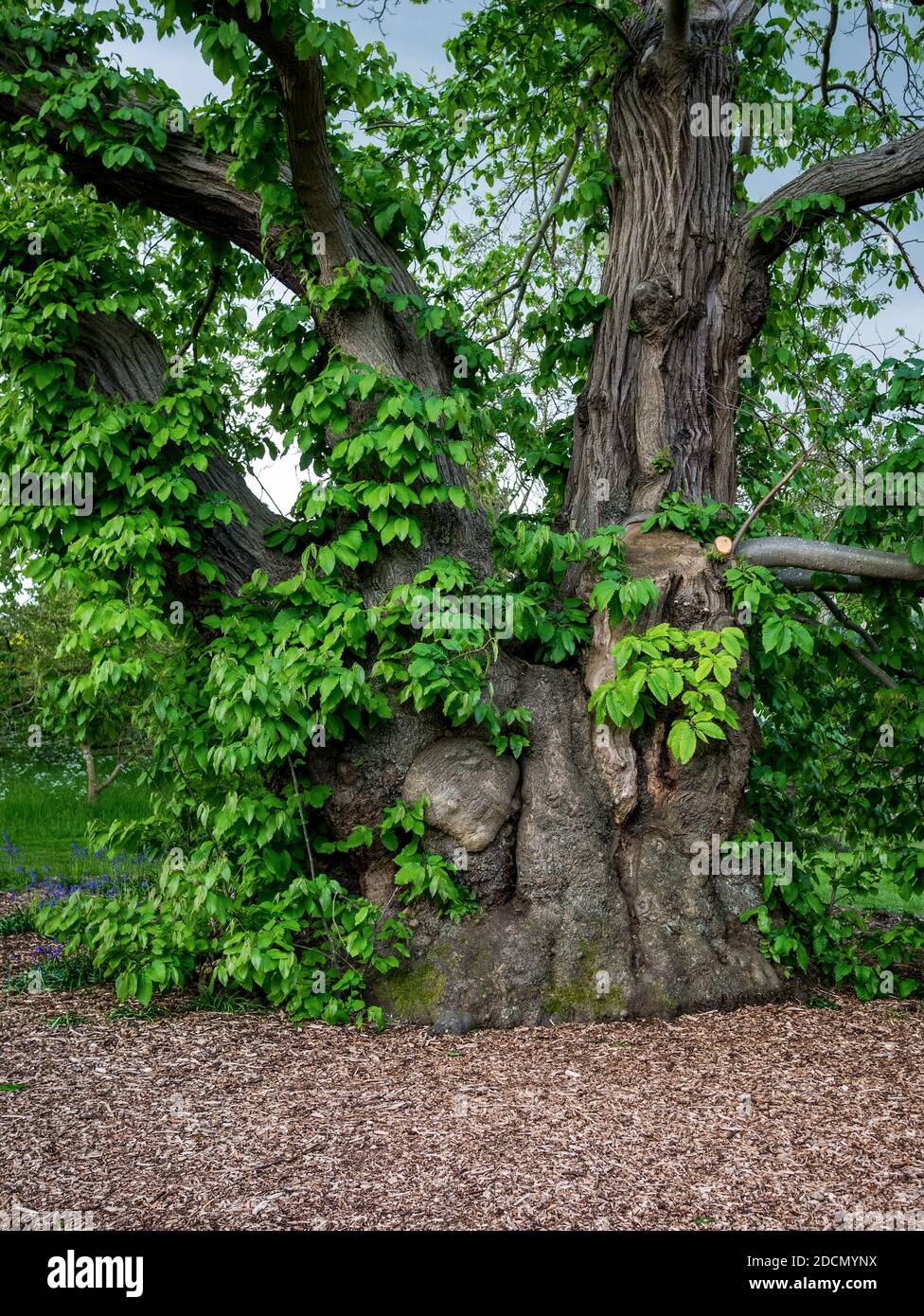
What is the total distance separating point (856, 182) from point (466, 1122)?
584 centimetres

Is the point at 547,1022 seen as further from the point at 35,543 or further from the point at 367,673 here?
the point at 35,543

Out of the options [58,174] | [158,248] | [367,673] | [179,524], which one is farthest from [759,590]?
[158,248]

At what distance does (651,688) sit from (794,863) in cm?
161

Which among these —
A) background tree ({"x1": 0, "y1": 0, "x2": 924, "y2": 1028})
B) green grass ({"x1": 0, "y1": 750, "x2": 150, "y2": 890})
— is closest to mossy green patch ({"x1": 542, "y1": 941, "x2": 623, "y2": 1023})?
background tree ({"x1": 0, "y1": 0, "x2": 924, "y2": 1028})

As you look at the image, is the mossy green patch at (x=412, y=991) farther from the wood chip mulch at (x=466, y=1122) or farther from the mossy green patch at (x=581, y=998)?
the mossy green patch at (x=581, y=998)

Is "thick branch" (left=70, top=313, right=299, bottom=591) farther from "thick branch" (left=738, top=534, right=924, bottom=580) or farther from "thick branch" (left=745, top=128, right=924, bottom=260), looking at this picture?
"thick branch" (left=745, top=128, right=924, bottom=260)

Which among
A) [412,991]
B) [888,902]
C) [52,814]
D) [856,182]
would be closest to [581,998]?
[412,991]

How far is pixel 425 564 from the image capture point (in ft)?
19.9

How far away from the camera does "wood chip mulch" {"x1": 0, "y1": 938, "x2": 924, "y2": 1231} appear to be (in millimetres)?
3709

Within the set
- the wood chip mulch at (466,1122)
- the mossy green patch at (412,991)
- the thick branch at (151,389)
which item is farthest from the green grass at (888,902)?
the thick branch at (151,389)

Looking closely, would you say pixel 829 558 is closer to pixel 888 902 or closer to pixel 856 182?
pixel 856 182

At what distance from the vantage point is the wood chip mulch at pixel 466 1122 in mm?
3709

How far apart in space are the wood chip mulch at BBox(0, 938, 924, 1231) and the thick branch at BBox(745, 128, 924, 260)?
186 inches

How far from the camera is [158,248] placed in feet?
26.1
